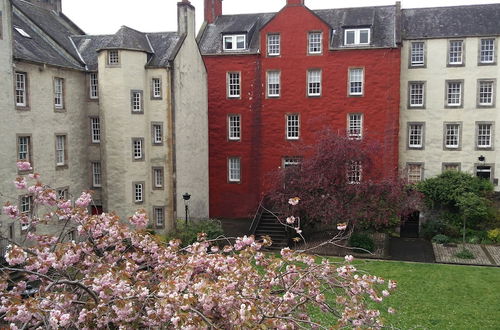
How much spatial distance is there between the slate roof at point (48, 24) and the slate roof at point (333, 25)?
33.0 ft

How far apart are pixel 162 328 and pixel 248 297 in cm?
156

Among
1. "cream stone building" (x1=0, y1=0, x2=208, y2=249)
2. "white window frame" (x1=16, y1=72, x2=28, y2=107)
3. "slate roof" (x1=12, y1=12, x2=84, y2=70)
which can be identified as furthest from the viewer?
"cream stone building" (x1=0, y1=0, x2=208, y2=249)

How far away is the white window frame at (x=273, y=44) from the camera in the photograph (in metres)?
36.8

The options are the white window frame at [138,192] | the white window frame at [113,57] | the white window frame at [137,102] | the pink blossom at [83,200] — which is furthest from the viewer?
the white window frame at [138,192]

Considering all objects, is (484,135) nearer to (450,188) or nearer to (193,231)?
(450,188)

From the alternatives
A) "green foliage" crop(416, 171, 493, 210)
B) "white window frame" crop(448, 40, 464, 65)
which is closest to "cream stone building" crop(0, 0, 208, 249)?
"green foliage" crop(416, 171, 493, 210)

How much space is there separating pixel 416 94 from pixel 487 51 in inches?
219

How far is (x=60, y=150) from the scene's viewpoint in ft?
98.3

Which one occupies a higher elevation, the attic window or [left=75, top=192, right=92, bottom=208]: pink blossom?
the attic window

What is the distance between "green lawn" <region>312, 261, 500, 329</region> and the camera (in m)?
19.5

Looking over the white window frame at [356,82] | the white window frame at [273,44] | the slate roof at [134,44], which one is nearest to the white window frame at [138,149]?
the slate roof at [134,44]

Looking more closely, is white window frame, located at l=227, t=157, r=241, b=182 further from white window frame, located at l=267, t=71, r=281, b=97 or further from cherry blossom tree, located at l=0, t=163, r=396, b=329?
cherry blossom tree, located at l=0, t=163, r=396, b=329

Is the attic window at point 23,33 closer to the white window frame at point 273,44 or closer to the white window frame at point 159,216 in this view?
the white window frame at point 159,216

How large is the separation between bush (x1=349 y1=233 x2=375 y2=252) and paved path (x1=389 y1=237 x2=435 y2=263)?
1.36 m
